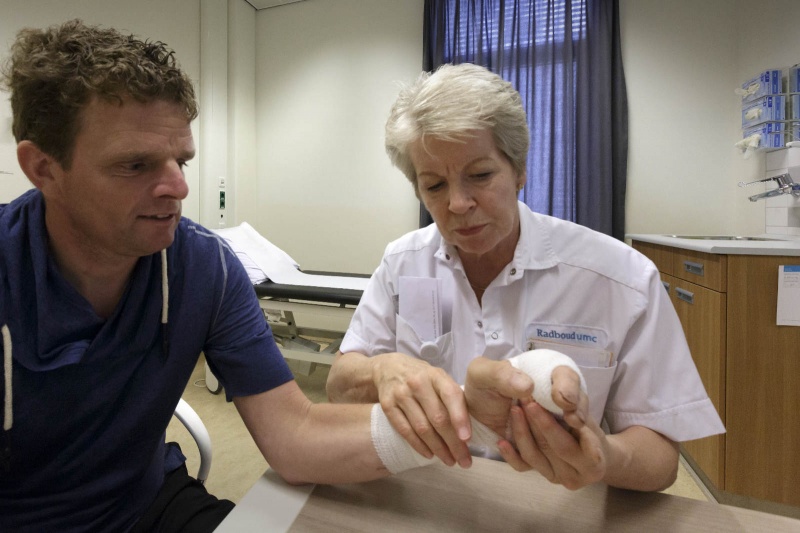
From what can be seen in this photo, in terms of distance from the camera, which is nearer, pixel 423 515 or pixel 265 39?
pixel 423 515

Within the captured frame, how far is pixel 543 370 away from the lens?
0.55 m

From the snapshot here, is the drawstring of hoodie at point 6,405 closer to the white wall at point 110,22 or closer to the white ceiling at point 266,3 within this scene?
the white wall at point 110,22

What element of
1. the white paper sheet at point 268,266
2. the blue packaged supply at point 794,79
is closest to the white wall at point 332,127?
the white paper sheet at point 268,266

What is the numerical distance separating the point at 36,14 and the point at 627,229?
13.0ft

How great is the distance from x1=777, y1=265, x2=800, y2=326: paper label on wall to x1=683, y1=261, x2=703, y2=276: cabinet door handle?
10.7 inches

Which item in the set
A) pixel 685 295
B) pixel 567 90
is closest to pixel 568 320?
pixel 685 295

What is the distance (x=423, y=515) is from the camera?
62cm

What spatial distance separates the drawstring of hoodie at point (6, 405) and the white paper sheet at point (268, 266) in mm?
1990

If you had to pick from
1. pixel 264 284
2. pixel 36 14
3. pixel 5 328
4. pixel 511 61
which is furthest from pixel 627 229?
pixel 36 14

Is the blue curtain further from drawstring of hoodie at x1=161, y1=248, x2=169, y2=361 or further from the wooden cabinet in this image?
drawstring of hoodie at x1=161, y1=248, x2=169, y2=361

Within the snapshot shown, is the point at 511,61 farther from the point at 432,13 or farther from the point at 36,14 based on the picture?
the point at 36,14

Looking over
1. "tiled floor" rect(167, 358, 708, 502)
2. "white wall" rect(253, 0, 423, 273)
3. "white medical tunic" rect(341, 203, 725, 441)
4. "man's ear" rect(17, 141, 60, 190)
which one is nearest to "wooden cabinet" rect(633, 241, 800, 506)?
"tiled floor" rect(167, 358, 708, 502)

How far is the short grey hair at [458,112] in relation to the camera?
2.96 ft

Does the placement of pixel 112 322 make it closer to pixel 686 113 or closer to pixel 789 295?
pixel 789 295
